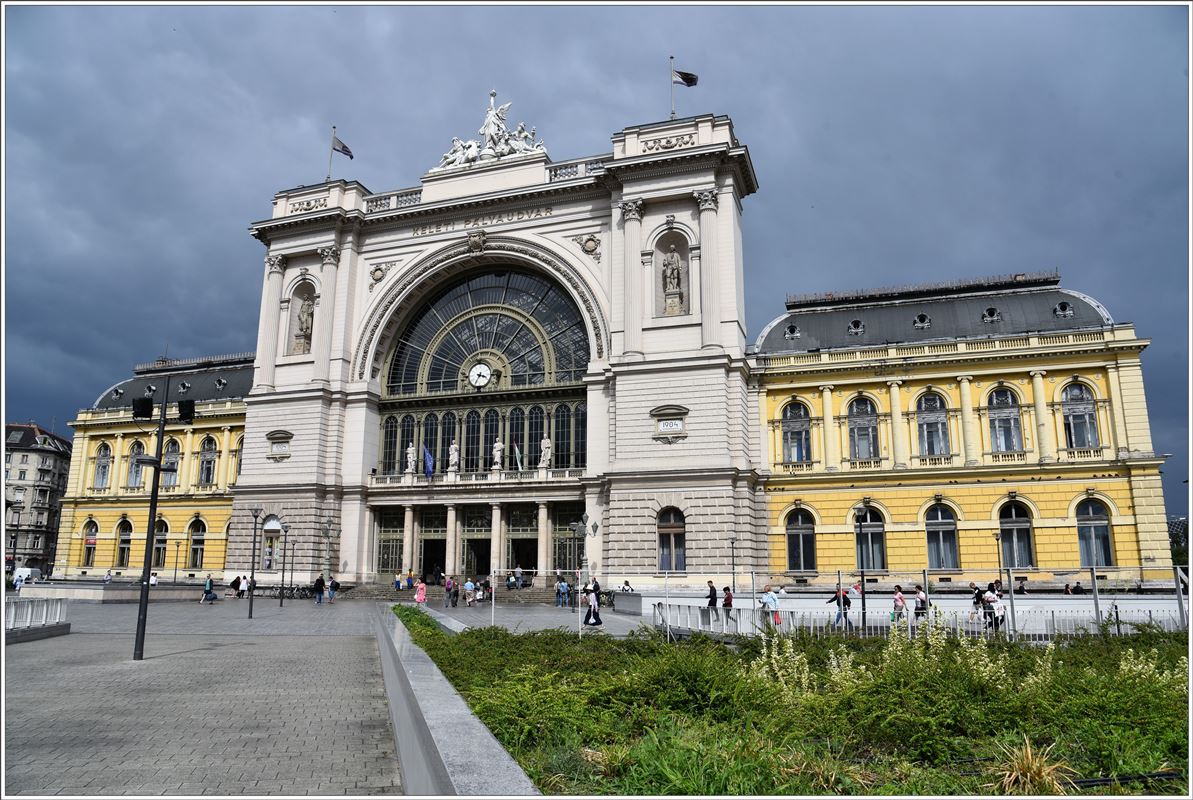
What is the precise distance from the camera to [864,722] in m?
8.73

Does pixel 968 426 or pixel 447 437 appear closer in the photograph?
pixel 968 426

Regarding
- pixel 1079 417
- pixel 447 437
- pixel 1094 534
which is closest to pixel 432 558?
pixel 447 437

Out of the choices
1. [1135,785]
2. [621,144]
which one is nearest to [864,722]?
[1135,785]

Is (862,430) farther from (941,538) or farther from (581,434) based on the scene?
(581,434)

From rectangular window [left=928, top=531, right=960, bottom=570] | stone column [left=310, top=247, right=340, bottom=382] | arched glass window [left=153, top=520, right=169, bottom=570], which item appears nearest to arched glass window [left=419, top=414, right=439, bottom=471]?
stone column [left=310, top=247, right=340, bottom=382]

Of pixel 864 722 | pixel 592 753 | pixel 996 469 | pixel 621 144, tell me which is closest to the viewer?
pixel 592 753

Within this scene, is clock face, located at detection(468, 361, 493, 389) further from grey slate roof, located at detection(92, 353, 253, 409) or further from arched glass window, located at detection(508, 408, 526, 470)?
grey slate roof, located at detection(92, 353, 253, 409)

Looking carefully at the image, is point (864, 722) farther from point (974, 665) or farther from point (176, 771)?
point (176, 771)

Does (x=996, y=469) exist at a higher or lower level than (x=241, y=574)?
higher

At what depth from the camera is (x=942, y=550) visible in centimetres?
4197

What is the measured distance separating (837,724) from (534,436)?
41592mm

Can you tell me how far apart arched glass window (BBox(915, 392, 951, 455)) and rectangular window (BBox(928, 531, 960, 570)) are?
427 centimetres

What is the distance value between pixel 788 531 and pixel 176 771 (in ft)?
127

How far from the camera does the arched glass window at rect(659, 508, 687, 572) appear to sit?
42375mm
